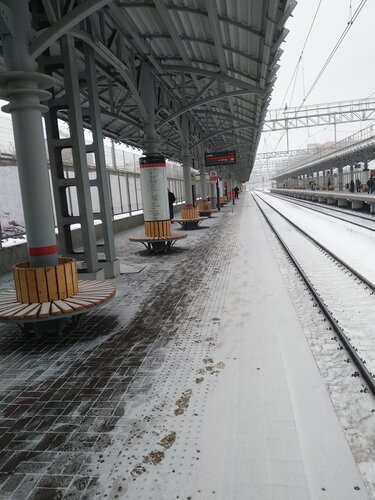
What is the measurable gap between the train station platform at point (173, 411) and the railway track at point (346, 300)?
1.55 feet

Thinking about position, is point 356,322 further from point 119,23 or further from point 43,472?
point 119,23

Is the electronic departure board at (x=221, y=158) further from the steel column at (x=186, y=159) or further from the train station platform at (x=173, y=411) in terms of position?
the train station platform at (x=173, y=411)

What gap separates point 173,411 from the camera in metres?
3.14

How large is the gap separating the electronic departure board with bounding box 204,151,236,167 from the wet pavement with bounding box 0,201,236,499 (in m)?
16.4

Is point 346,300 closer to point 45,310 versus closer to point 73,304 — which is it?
point 73,304

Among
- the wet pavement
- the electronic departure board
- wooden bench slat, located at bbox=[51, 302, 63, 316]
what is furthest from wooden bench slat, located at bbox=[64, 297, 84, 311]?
the electronic departure board

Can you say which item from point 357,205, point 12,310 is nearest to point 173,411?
point 12,310

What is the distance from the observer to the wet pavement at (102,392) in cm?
251

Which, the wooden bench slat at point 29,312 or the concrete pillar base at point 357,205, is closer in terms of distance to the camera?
the wooden bench slat at point 29,312

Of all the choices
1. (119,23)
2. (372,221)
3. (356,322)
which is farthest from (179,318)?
(372,221)

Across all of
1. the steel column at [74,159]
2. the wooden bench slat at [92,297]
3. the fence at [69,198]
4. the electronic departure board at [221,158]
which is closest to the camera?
the wooden bench slat at [92,297]

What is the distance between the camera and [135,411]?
3.16m

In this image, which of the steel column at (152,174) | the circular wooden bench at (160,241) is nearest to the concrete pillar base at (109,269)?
the circular wooden bench at (160,241)

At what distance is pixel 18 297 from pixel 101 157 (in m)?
3.75
